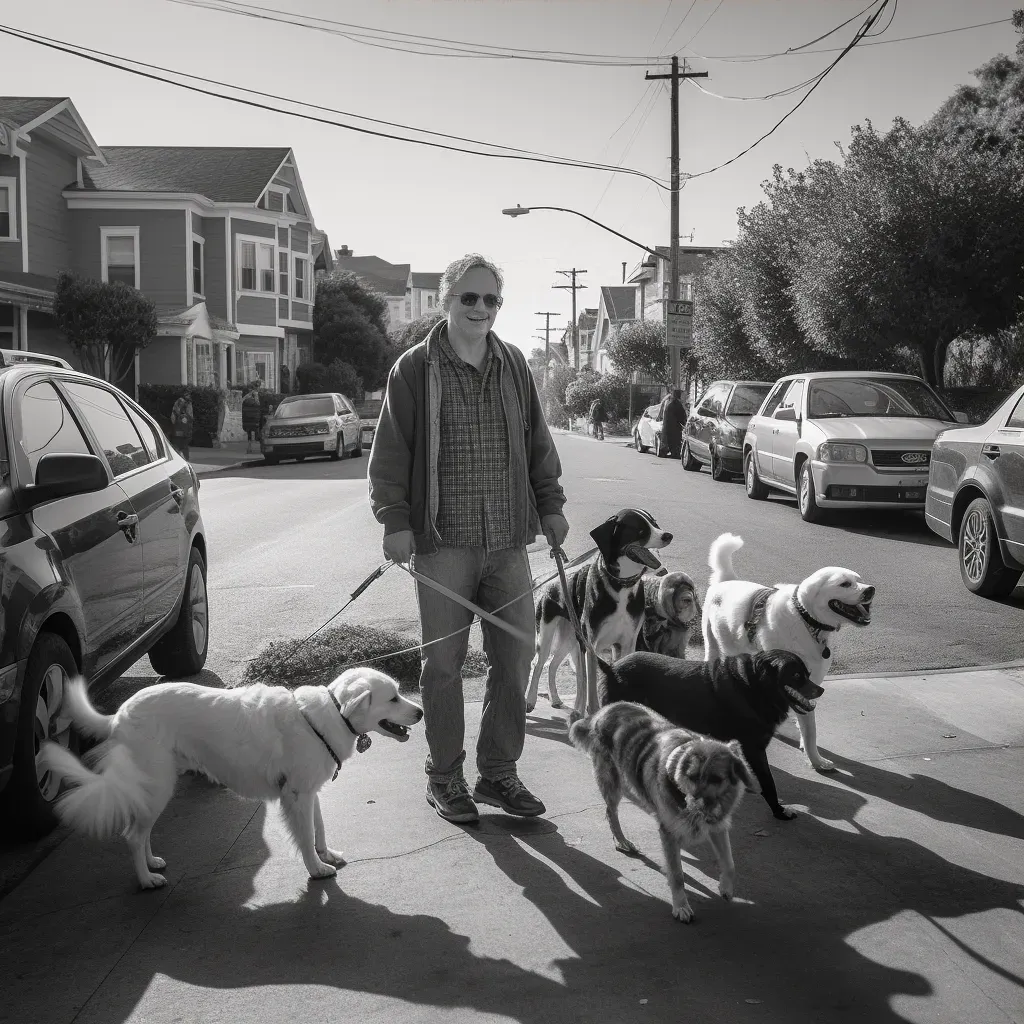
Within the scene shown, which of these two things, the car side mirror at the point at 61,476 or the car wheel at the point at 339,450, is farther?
the car wheel at the point at 339,450

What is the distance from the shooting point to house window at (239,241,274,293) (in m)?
37.7

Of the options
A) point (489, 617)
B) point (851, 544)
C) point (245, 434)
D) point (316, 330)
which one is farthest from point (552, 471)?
point (316, 330)

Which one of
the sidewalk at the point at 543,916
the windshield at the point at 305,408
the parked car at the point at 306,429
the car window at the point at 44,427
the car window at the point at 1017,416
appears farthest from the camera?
the windshield at the point at 305,408

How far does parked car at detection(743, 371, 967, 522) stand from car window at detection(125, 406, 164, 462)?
29.2 feet

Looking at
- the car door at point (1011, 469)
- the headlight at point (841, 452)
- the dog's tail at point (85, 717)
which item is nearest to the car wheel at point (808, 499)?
the headlight at point (841, 452)

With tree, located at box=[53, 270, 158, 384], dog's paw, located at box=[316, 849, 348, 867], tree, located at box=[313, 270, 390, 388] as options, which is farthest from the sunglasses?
tree, located at box=[313, 270, 390, 388]

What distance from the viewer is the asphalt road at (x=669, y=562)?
764 cm

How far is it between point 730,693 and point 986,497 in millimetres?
5259

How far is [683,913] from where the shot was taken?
3602 mm

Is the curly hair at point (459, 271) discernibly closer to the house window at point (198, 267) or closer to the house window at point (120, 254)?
the house window at point (120, 254)

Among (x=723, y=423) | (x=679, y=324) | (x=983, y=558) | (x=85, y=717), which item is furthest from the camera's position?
(x=679, y=324)

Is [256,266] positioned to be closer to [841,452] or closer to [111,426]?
[841,452]

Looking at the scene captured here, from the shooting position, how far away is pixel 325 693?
3.96m

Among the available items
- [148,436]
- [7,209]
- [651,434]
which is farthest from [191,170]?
[148,436]
